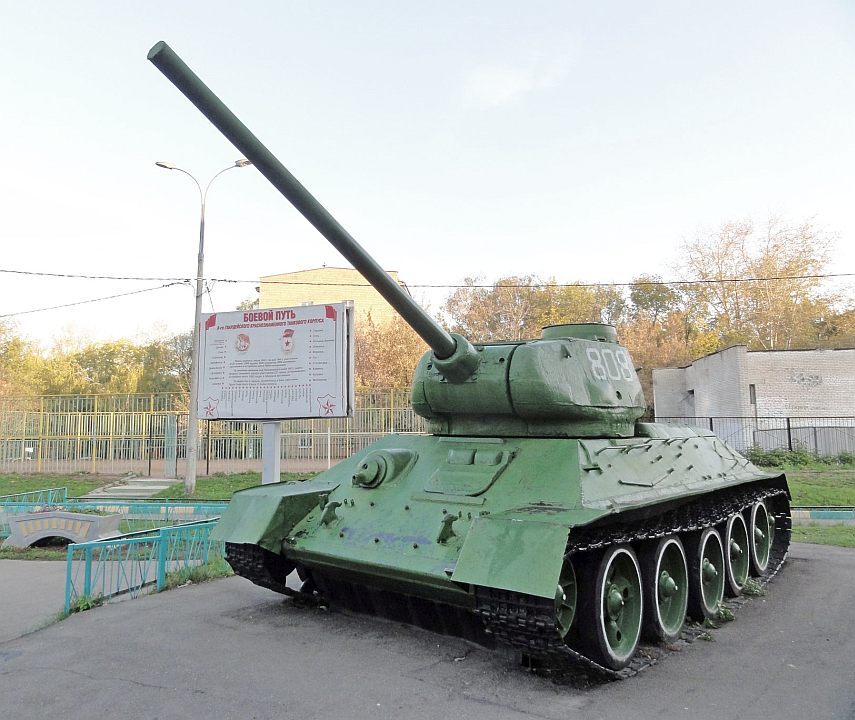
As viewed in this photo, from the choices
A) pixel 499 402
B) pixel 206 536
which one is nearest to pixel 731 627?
pixel 499 402

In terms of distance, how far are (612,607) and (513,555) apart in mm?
1235

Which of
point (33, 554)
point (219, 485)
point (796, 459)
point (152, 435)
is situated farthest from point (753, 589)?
point (152, 435)

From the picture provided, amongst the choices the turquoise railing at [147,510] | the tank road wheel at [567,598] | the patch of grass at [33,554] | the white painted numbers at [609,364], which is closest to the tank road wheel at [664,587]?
the tank road wheel at [567,598]

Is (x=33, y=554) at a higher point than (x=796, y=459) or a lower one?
lower

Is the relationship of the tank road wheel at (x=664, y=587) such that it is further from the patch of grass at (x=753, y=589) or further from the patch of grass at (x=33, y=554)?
the patch of grass at (x=33, y=554)

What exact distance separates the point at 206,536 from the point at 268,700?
5.31m

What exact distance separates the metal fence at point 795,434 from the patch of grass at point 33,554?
1660 centimetres

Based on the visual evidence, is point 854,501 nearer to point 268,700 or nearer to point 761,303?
point 268,700

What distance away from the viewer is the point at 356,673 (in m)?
5.15

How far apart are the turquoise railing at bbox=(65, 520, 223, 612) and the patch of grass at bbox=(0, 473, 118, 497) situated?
835 cm

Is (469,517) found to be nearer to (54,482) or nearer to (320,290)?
(54,482)

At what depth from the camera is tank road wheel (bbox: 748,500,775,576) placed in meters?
8.59

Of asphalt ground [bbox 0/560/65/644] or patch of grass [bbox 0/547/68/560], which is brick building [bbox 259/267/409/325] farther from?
asphalt ground [bbox 0/560/65/644]

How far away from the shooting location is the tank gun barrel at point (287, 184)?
407 cm
